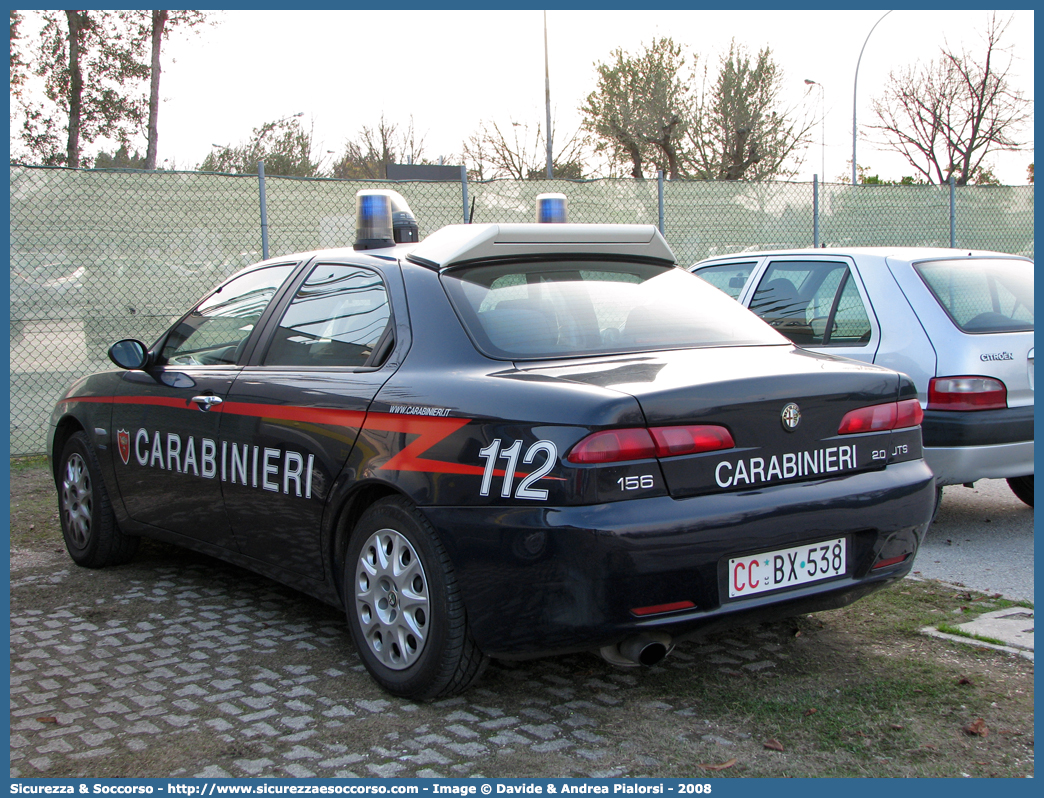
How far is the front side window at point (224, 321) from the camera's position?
4.41 metres

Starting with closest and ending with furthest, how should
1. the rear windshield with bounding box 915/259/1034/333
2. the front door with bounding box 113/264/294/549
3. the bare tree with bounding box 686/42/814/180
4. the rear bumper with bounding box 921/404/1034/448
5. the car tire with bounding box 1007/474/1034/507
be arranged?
1. the front door with bounding box 113/264/294/549
2. the rear bumper with bounding box 921/404/1034/448
3. the rear windshield with bounding box 915/259/1034/333
4. the car tire with bounding box 1007/474/1034/507
5. the bare tree with bounding box 686/42/814/180

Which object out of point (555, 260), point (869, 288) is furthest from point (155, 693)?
point (869, 288)

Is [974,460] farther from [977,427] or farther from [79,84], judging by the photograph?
[79,84]

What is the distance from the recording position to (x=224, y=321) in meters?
4.61

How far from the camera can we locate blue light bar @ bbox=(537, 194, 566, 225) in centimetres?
482

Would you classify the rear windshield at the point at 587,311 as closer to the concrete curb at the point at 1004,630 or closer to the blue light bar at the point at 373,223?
the blue light bar at the point at 373,223

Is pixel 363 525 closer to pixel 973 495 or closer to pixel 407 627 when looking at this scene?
pixel 407 627

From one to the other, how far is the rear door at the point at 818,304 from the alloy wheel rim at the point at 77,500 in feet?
13.3

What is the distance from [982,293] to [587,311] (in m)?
3.16

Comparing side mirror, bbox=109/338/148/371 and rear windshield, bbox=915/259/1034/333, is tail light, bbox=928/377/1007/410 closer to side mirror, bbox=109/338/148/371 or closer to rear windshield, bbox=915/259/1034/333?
rear windshield, bbox=915/259/1034/333

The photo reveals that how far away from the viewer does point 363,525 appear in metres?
3.51

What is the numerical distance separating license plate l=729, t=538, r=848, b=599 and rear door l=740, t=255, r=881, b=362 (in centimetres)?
269

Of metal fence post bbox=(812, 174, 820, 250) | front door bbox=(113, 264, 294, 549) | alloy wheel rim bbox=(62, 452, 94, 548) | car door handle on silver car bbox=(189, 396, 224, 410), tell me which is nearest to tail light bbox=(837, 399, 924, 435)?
front door bbox=(113, 264, 294, 549)

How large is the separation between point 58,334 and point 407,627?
6.94 metres
